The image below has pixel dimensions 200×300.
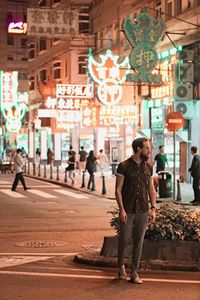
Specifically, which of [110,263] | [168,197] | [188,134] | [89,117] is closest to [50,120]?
[89,117]

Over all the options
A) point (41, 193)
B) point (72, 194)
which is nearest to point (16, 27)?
point (41, 193)

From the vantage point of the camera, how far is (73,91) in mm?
41688

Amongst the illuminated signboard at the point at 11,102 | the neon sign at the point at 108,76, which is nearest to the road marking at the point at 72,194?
the neon sign at the point at 108,76

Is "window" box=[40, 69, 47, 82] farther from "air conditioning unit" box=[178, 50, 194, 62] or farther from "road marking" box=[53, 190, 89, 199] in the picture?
"road marking" box=[53, 190, 89, 199]

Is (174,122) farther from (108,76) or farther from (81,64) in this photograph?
(81,64)

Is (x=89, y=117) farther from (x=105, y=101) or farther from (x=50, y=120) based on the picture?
(x=50, y=120)

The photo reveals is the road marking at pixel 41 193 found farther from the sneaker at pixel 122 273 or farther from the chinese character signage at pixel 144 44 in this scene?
the sneaker at pixel 122 273

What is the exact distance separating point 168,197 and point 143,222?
15069 millimetres

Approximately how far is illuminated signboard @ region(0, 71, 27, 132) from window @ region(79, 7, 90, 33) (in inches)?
539

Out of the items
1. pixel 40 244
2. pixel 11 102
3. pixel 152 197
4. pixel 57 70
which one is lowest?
pixel 40 244

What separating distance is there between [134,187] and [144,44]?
21343mm

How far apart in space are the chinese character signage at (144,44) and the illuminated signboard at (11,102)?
32.4 meters

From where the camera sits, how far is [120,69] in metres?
35.0

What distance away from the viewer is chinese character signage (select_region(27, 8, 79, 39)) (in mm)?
27672
